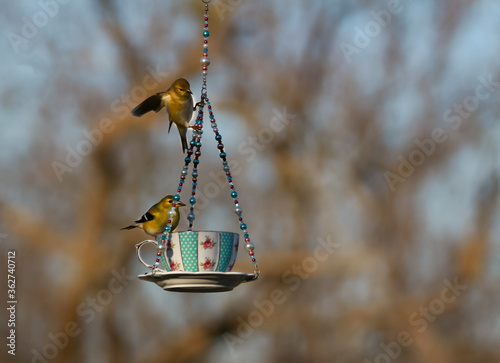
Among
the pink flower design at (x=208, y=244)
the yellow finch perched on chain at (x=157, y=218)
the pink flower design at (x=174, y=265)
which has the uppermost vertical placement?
the yellow finch perched on chain at (x=157, y=218)

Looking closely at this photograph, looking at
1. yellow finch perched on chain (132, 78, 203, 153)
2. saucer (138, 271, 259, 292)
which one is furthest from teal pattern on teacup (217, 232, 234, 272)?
yellow finch perched on chain (132, 78, 203, 153)

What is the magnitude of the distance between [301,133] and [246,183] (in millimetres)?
524

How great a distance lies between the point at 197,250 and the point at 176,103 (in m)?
0.55

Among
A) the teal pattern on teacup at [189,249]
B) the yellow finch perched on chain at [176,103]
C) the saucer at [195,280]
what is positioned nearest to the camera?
the saucer at [195,280]

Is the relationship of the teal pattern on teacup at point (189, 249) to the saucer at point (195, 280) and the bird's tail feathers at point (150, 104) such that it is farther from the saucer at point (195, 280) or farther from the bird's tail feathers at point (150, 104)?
the bird's tail feathers at point (150, 104)

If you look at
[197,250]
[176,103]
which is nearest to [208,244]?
[197,250]

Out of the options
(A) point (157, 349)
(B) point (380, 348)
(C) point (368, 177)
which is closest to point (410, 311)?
(B) point (380, 348)

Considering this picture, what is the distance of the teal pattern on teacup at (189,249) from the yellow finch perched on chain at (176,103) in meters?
0.42

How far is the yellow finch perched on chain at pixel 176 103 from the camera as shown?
248cm

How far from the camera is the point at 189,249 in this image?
2375mm

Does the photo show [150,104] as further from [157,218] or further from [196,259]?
[196,259]

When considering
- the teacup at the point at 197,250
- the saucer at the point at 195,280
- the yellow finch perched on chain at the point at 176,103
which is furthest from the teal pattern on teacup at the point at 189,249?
the yellow finch perched on chain at the point at 176,103

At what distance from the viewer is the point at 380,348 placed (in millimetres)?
4598

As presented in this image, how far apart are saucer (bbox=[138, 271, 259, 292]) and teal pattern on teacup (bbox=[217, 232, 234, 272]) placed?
0.42 feet
